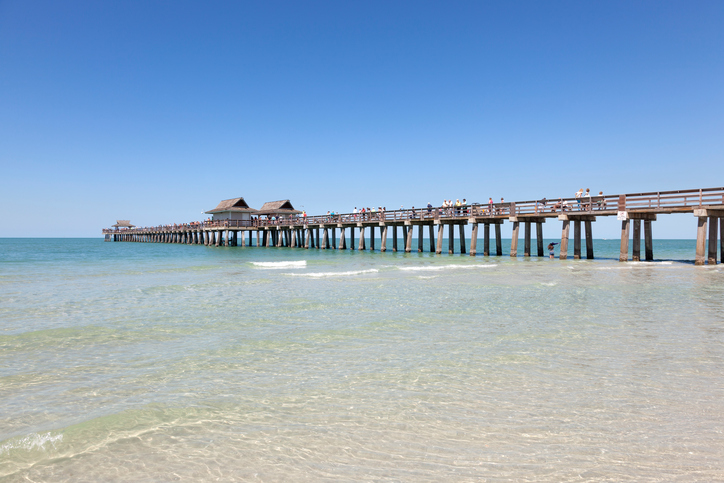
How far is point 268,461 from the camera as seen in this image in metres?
3.56

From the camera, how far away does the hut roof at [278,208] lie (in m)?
58.6

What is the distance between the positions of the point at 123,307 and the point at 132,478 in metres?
9.02

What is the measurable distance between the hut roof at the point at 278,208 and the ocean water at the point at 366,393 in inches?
1899

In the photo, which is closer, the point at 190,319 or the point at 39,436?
the point at 39,436

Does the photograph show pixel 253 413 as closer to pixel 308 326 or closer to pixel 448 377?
pixel 448 377

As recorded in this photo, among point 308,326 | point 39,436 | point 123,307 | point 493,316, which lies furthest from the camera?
point 123,307

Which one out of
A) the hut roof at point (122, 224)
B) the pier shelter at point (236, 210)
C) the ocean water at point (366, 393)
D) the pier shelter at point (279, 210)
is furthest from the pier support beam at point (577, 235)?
the hut roof at point (122, 224)

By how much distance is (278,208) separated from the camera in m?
59.5

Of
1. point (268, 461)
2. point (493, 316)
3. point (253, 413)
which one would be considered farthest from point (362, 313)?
point (268, 461)

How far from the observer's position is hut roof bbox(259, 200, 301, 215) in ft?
192

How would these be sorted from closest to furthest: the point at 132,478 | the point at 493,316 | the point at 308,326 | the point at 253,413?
1. the point at 132,478
2. the point at 253,413
3. the point at 308,326
4. the point at 493,316

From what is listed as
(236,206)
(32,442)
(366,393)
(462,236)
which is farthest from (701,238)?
(236,206)

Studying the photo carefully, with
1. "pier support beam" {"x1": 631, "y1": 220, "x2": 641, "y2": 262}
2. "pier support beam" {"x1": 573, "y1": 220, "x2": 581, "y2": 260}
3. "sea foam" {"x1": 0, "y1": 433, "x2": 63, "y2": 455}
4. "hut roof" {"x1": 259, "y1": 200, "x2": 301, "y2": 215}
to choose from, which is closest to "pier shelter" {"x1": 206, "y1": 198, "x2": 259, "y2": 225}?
"hut roof" {"x1": 259, "y1": 200, "x2": 301, "y2": 215}

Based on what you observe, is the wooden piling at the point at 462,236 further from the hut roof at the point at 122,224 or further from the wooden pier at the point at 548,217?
the hut roof at the point at 122,224
